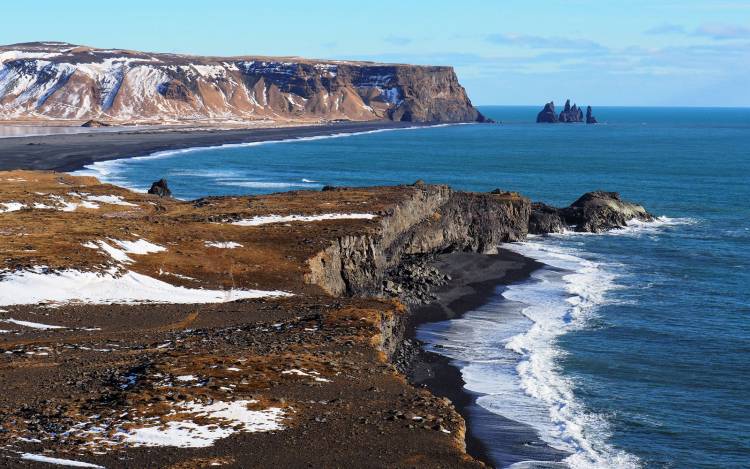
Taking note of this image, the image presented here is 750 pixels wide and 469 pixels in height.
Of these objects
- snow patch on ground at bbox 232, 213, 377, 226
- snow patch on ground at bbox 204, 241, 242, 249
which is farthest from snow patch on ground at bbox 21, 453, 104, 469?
snow patch on ground at bbox 232, 213, 377, 226

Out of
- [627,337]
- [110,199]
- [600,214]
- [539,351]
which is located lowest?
[539,351]

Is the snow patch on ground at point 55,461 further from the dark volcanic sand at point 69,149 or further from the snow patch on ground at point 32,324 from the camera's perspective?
the dark volcanic sand at point 69,149

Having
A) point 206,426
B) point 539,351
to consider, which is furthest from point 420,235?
point 206,426

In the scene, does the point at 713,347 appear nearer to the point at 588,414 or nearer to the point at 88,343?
the point at 588,414

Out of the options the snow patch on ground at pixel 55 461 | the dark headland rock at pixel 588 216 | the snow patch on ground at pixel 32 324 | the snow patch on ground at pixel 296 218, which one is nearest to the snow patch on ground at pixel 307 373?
the snow patch on ground at pixel 55 461

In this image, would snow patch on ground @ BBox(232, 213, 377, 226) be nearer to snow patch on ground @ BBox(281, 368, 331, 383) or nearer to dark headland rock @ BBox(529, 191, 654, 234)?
dark headland rock @ BBox(529, 191, 654, 234)

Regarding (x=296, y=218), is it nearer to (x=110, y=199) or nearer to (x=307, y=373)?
(x=110, y=199)

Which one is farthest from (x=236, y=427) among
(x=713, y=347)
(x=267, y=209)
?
(x=267, y=209)
